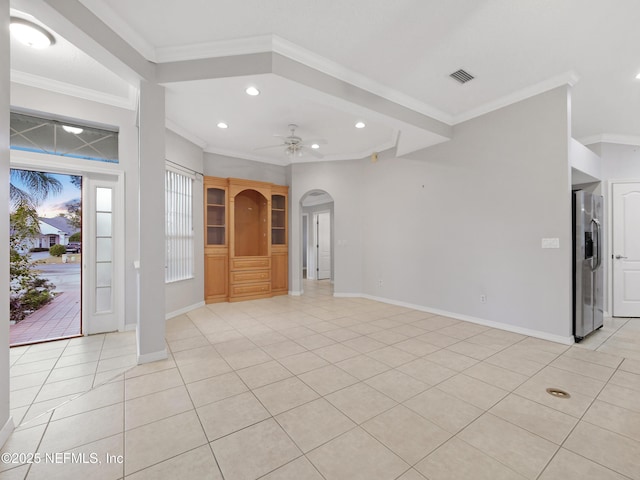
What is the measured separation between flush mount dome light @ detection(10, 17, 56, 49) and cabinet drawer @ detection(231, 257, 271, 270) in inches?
153

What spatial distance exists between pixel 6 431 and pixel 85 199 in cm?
294

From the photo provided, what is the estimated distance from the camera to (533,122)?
11.6ft

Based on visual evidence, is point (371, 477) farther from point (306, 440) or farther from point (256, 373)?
point (256, 373)

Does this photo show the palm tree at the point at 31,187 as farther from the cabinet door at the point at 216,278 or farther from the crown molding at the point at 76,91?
the cabinet door at the point at 216,278

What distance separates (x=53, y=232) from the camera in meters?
3.77

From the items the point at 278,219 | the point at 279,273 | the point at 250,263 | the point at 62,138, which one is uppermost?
the point at 62,138

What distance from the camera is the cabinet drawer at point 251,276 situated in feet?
18.8

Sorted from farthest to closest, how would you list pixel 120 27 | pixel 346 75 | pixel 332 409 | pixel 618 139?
pixel 618 139 → pixel 346 75 → pixel 120 27 → pixel 332 409

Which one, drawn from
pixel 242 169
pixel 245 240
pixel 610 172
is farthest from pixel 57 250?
pixel 610 172

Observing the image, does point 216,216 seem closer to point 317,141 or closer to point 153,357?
point 317,141

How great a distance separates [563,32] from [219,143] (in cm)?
505

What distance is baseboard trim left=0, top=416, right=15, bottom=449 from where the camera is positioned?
1.69 meters

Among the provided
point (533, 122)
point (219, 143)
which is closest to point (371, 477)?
point (533, 122)

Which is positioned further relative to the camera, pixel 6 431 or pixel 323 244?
pixel 323 244
